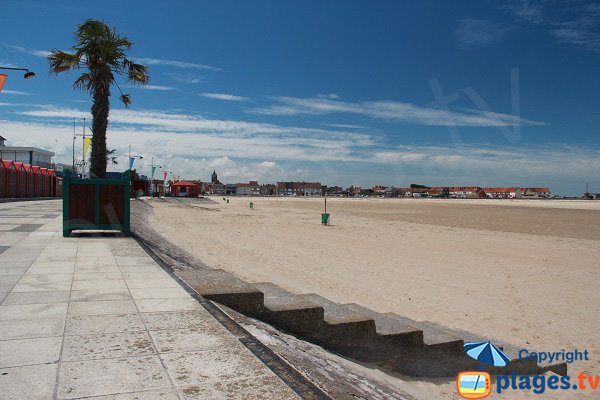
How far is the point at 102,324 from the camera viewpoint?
3.98 metres

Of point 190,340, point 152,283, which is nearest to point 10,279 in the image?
point 152,283

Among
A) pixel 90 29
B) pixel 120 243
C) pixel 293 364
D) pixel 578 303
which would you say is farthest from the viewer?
pixel 90 29

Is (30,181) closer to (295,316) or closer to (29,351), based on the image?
(295,316)

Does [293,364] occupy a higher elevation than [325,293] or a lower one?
higher

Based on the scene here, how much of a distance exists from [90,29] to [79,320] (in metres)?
13.9

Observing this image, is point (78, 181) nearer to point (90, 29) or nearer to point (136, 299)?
point (90, 29)

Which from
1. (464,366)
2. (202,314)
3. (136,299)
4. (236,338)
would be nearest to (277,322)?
(202,314)

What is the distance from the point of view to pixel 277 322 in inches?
190

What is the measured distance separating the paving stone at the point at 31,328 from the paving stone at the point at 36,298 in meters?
0.70

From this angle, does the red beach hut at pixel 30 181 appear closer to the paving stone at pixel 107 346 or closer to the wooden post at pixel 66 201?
the wooden post at pixel 66 201

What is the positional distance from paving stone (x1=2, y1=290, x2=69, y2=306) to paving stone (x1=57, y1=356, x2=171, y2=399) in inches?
79.5

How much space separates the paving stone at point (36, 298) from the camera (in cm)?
475

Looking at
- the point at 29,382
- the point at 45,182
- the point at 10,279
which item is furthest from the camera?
the point at 45,182

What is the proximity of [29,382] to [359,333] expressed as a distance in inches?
127
